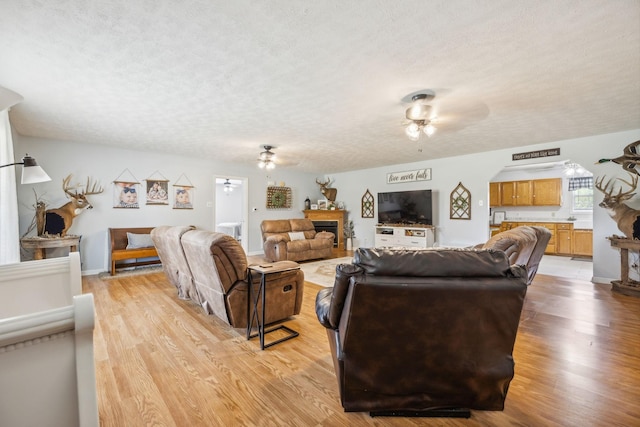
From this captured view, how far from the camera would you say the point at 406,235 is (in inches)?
262

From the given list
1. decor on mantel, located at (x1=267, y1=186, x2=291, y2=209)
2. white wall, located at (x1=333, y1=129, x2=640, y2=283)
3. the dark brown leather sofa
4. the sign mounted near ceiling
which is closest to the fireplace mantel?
white wall, located at (x1=333, y1=129, x2=640, y2=283)

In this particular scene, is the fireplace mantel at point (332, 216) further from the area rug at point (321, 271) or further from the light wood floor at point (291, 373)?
the light wood floor at point (291, 373)

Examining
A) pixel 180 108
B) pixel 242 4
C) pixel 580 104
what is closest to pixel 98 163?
pixel 180 108

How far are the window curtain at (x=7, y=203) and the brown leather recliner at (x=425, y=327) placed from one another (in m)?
3.64

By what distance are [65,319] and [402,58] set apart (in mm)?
2466

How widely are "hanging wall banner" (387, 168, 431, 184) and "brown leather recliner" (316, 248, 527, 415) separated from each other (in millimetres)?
5421

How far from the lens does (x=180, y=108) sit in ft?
10.7

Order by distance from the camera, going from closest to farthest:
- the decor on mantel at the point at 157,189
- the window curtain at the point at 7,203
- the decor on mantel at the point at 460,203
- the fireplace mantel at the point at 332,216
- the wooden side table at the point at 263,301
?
1. the wooden side table at the point at 263,301
2. the window curtain at the point at 7,203
3. the decor on mantel at the point at 157,189
4. the decor on mantel at the point at 460,203
5. the fireplace mantel at the point at 332,216

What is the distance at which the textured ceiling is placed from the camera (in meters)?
1.70

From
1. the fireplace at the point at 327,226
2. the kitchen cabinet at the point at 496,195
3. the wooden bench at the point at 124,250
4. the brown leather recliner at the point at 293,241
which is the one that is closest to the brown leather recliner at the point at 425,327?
the brown leather recliner at the point at 293,241

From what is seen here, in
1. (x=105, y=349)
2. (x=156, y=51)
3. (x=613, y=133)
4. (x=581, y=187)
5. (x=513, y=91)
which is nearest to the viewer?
(x=156, y=51)

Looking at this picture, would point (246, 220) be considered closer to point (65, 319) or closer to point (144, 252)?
point (144, 252)

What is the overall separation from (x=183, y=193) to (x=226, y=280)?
4.33 m

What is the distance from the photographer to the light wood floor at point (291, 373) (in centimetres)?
160
